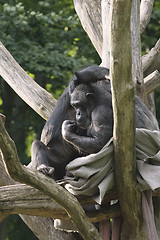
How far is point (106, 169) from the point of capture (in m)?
4.30

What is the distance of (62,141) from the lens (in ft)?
17.0

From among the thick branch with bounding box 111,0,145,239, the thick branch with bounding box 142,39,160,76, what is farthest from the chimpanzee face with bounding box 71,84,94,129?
the thick branch with bounding box 142,39,160,76

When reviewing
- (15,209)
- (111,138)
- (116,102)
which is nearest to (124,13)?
(116,102)

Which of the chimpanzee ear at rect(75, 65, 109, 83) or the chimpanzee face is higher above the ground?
the chimpanzee ear at rect(75, 65, 109, 83)

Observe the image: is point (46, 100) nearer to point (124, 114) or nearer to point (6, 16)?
point (124, 114)

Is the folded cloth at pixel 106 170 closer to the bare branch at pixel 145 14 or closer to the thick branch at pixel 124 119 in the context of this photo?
the thick branch at pixel 124 119

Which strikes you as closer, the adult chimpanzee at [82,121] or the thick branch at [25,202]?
the thick branch at [25,202]

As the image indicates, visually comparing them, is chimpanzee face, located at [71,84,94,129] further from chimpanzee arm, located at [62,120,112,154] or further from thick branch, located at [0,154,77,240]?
thick branch, located at [0,154,77,240]

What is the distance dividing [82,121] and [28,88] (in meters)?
1.49

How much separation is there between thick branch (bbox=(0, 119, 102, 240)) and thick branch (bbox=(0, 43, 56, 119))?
1968 mm

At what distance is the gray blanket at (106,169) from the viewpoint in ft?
14.0

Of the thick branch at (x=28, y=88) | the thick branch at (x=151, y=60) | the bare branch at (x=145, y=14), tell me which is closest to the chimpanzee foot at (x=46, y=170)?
the thick branch at (x=28, y=88)

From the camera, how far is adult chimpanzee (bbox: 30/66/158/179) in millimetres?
4547

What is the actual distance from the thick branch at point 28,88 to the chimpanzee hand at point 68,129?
1133 mm
